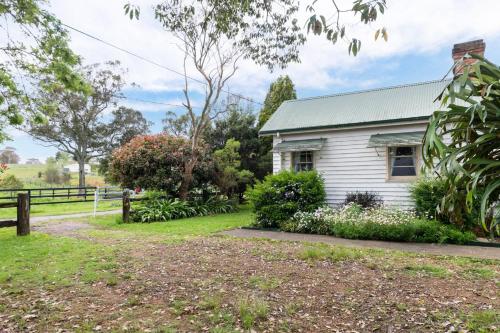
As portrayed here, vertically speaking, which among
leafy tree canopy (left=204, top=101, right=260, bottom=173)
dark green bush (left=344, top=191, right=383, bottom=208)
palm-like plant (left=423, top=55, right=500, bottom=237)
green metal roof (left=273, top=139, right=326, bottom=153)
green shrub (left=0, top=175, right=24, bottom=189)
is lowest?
dark green bush (left=344, top=191, right=383, bottom=208)

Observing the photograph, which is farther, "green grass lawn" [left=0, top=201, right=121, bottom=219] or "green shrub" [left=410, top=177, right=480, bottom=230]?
"green grass lawn" [left=0, top=201, right=121, bottom=219]

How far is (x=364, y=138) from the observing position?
1095 cm

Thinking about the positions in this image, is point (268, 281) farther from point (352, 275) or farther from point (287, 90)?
point (287, 90)

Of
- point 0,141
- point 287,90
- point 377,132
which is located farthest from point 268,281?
point 287,90

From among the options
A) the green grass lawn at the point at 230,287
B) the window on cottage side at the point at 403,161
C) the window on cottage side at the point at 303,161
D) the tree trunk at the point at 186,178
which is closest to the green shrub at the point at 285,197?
the window on cottage side at the point at 303,161

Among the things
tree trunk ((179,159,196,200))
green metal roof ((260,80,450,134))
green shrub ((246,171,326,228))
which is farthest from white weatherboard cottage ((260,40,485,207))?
tree trunk ((179,159,196,200))

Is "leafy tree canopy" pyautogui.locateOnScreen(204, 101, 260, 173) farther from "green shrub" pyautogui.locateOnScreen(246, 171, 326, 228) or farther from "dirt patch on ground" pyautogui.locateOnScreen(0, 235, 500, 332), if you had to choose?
"dirt patch on ground" pyautogui.locateOnScreen(0, 235, 500, 332)

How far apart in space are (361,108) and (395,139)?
2065mm

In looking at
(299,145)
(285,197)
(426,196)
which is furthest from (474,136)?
(299,145)

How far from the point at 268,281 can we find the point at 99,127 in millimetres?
31488

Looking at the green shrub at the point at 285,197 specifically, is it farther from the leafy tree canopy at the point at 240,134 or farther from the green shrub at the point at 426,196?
the leafy tree canopy at the point at 240,134

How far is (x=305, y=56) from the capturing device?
835 centimetres

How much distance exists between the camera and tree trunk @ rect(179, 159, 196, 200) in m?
13.7

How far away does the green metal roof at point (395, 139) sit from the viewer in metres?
9.80
